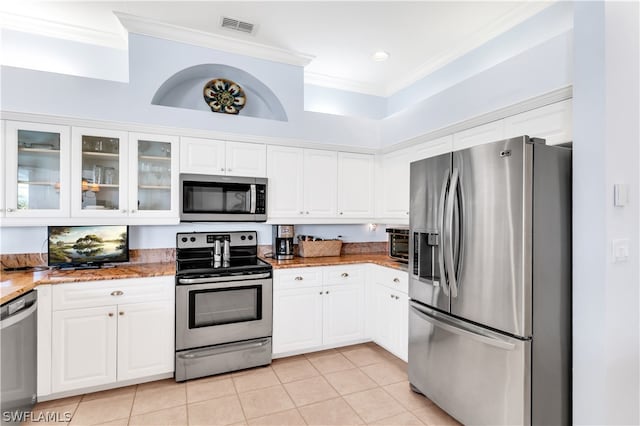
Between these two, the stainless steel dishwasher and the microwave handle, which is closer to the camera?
the stainless steel dishwasher

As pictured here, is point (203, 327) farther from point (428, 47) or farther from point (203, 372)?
point (428, 47)

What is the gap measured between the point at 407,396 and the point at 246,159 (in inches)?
98.4

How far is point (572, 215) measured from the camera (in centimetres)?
196

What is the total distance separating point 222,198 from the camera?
10.7 ft

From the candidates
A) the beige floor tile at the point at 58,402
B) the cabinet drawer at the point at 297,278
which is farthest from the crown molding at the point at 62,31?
the beige floor tile at the point at 58,402

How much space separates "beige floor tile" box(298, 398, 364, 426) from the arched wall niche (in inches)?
105

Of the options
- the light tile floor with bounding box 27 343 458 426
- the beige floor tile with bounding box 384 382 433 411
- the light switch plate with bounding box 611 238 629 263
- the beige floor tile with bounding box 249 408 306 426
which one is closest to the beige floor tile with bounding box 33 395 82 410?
the light tile floor with bounding box 27 343 458 426

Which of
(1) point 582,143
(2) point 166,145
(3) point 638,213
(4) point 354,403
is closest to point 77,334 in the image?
(2) point 166,145

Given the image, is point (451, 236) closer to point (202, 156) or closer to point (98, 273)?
point (202, 156)

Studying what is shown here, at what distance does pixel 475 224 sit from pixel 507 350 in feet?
2.40

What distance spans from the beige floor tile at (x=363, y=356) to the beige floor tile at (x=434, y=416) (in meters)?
0.78

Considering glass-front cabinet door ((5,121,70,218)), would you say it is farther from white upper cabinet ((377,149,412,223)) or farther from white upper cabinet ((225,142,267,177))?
white upper cabinet ((377,149,412,223))

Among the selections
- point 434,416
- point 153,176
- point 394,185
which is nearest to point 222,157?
point 153,176

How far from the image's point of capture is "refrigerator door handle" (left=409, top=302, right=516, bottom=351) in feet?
6.37
